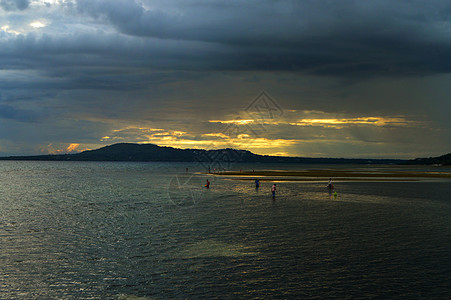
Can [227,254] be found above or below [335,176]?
below

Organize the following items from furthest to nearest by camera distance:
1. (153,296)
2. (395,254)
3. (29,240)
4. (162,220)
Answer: (162,220)
(29,240)
(395,254)
(153,296)

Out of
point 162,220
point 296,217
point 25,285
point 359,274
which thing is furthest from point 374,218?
point 25,285

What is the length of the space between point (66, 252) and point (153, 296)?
1195 centimetres

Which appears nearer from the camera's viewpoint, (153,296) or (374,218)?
(153,296)

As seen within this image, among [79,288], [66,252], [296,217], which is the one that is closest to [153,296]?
[79,288]

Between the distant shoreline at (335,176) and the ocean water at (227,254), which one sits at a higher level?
the distant shoreline at (335,176)

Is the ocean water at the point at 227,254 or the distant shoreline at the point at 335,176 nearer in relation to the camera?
the ocean water at the point at 227,254

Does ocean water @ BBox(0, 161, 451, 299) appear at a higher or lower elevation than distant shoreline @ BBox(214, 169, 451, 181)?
lower

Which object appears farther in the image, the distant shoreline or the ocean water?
the distant shoreline

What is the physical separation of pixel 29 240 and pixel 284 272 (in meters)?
22.1

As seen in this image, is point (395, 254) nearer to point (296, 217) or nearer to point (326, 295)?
point (326, 295)

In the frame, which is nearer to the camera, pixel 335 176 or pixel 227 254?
pixel 227 254

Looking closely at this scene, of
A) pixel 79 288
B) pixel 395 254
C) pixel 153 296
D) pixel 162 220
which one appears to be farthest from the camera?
pixel 162 220

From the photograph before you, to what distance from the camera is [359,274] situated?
22094 mm
